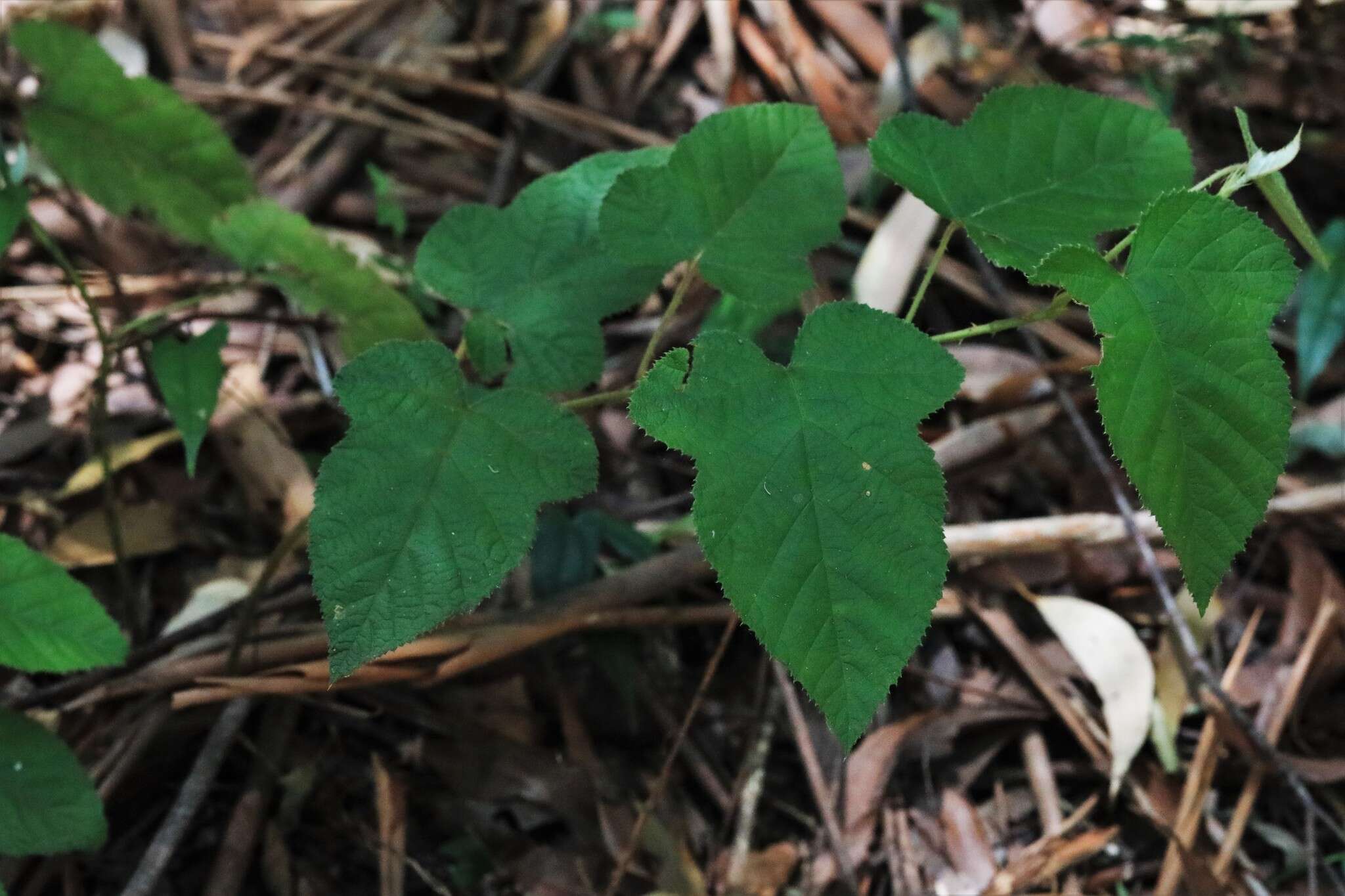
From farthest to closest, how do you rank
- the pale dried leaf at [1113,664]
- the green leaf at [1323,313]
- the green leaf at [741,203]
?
1. the green leaf at [1323,313]
2. the pale dried leaf at [1113,664]
3. the green leaf at [741,203]

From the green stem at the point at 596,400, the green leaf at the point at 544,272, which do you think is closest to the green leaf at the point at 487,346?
the green leaf at the point at 544,272

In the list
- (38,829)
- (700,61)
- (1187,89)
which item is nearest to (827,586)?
(38,829)

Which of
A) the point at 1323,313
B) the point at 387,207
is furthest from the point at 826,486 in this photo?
the point at 1323,313

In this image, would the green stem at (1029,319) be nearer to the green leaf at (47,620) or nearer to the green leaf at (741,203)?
the green leaf at (741,203)

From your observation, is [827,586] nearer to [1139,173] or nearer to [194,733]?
[1139,173]

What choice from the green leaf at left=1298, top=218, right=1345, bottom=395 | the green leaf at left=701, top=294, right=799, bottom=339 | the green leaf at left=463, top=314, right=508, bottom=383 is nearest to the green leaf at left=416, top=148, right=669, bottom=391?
the green leaf at left=463, top=314, right=508, bottom=383

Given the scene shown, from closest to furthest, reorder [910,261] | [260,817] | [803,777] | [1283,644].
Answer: [260,817]
[803,777]
[1283,644]
[910,261]
